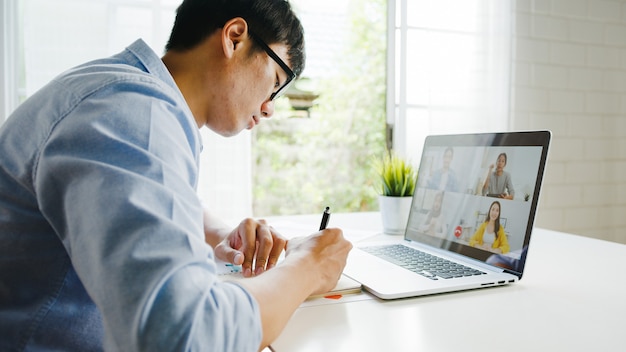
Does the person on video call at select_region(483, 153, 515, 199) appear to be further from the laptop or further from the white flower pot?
the white flower pot

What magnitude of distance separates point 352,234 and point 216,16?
0.73 m

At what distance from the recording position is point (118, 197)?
438mm

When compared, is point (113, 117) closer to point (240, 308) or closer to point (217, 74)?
point (240, 308)

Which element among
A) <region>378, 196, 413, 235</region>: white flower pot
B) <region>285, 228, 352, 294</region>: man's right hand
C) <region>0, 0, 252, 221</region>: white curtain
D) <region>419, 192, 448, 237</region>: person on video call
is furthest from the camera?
<region>0, 0, 252, 221</region>: white curtain

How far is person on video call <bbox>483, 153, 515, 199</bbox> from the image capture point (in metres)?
0.94

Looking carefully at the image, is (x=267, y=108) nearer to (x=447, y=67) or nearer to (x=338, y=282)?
(x=338, y=282)

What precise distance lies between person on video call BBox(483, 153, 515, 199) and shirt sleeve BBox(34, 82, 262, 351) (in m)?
0.61

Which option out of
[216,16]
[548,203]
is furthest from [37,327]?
[548,203]

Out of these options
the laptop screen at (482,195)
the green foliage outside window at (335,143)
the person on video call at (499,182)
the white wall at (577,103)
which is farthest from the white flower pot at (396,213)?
the green foliage outside window at (335,143)

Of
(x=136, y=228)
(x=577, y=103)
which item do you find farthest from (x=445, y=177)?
(x=577, y=103)

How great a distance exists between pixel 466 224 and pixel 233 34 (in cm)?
61

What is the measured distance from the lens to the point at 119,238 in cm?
43

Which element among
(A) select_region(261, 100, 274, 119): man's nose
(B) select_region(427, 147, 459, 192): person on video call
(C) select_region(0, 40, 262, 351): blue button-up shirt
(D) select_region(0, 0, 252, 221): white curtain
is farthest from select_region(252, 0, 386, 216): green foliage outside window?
(C) select_region(0, 40, 262, 351): blue button-up shirt

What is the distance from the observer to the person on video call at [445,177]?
3.64 feet
